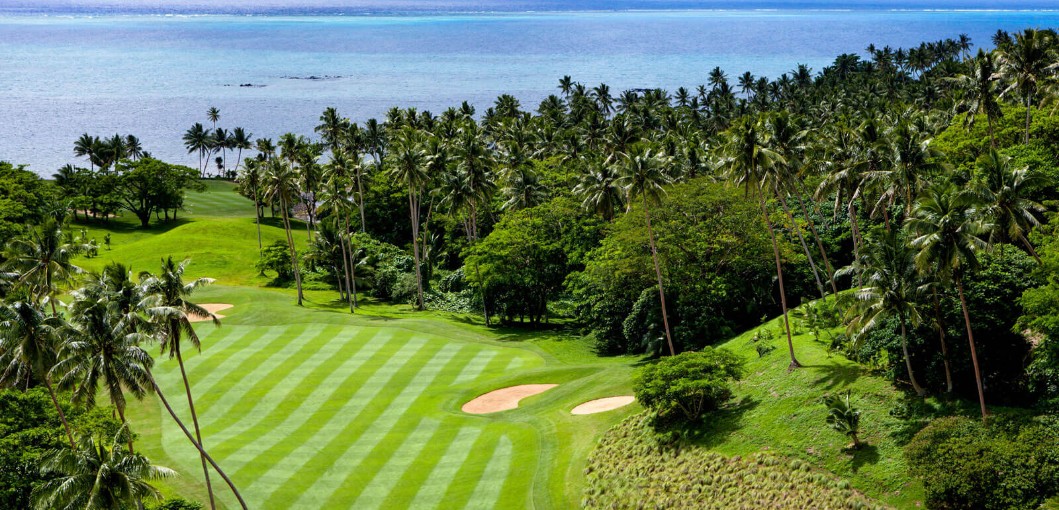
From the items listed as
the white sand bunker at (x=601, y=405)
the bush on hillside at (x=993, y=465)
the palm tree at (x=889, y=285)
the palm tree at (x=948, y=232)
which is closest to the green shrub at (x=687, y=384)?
the white sand bunker at (x=601, y=405)

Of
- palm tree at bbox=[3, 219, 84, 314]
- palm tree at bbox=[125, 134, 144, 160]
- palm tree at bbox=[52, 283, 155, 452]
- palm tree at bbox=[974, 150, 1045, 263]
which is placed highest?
palm tree at bbox=[125, 134, 144, 160]

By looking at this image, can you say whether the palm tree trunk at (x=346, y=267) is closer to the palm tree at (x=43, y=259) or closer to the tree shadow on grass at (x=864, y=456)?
the palm tree at (x=43, y=259)

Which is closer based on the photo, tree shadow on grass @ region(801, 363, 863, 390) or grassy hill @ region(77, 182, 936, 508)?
grassy hill @ region(77, 182, 936, 508)

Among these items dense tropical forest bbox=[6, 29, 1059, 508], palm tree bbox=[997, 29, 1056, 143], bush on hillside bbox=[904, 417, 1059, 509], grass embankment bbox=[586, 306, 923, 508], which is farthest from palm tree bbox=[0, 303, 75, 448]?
palm tree bbox=[997, 29, 1056, 143]

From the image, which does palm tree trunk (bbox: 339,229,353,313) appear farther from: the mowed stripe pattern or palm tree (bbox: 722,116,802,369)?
palm tree (bbox: 722,116,802,369)

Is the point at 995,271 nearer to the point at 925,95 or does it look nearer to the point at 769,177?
the point at 769,177

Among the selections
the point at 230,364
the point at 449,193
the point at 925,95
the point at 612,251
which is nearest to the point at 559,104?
the point at 925,95

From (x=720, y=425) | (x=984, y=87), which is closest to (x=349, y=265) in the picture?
(x=720, y=425)
